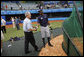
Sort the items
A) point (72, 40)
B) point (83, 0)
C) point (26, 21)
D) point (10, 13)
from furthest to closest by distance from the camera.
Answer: point (10, 13) < point (26, 21) < point (72, 40) < point (83, 0)

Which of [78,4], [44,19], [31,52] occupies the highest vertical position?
[78,4]

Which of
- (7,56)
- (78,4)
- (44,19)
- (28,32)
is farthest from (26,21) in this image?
(78,4)

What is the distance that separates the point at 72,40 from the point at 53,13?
1770 centimetres

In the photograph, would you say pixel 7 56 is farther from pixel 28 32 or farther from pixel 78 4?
pixel 78 4

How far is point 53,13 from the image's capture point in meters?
22.3

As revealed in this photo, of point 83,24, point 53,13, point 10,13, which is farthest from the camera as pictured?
point 53,13

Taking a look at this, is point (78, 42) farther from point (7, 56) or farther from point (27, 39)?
point (7, 56)

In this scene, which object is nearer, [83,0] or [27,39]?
[83,0]

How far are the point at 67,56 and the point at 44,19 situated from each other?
1732mm

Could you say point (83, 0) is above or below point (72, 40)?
above

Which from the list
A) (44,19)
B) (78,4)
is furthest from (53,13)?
(78,4)

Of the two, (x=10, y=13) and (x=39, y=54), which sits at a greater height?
(x=39, y=54)

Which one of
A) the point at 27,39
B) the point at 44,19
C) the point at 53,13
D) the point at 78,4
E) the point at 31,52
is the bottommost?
the point at 53,13

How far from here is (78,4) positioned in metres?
4.46
